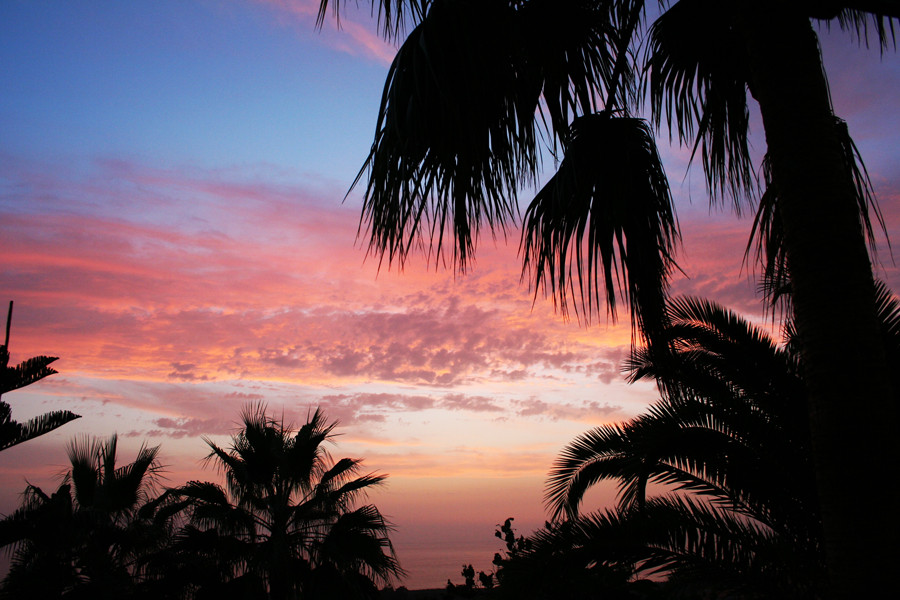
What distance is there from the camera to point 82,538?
1314 centimetres

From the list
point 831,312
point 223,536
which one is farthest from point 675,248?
point 223,536

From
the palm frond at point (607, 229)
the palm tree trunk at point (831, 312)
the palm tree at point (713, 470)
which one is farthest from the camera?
the palm tree at point (713, 470)

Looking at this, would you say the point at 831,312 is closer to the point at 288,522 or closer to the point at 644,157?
the point at 644,157

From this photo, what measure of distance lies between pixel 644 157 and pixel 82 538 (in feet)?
44.7

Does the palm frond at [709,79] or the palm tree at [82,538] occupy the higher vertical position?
the palm frond at [709,79]

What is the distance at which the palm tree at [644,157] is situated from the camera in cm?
271

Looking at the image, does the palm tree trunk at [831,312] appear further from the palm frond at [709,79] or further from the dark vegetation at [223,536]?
the dark vegetation at [223,536]

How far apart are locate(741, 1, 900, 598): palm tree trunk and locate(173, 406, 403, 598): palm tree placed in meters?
9.90

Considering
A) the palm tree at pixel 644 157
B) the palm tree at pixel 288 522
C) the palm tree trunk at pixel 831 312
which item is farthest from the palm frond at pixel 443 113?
the palm tree at pixel 288 522

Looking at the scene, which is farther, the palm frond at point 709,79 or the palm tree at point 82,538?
the palm tree at point 82,538

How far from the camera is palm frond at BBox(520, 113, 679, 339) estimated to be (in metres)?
4.19

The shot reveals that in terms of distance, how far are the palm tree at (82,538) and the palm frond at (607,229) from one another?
40.5 feet

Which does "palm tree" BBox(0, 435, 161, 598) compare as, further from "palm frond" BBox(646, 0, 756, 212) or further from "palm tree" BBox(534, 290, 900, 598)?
"palm frond" BBox(646, 0, 756, 212)

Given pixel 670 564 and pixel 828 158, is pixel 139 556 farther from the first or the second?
pixel 828 158
